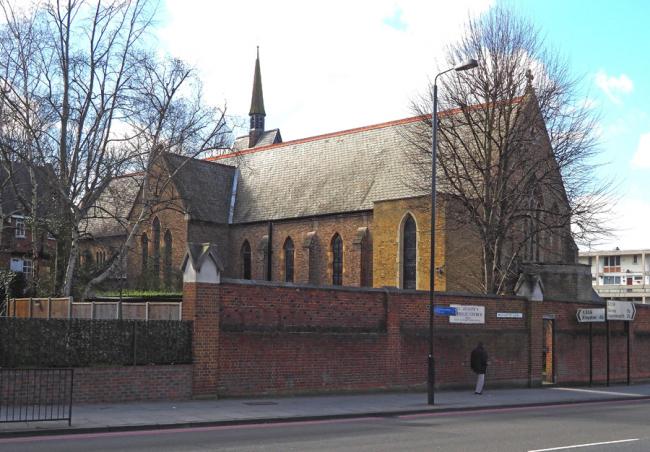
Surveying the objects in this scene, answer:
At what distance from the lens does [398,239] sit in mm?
37719

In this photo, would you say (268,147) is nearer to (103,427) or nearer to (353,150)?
(353,150)

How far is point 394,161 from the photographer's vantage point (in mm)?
42344

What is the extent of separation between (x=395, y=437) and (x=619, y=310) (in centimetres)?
1980

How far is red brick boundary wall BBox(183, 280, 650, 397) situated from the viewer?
63.6ft

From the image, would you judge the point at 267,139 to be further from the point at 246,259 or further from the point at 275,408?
the point at 275,408

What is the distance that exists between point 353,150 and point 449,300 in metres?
22.1

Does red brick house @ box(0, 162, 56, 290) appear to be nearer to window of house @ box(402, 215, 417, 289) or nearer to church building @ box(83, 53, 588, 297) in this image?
church building @ box(83, 53, 588, 297)

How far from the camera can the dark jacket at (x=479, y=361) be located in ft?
77.2

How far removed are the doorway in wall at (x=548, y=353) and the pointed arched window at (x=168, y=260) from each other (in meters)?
A: 23.0

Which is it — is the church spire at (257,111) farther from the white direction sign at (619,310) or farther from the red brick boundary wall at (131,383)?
the red brick boundary wall at (131,383)

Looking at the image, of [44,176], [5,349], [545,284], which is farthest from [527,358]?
[44,176]

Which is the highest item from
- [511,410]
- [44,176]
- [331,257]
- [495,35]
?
[495,35]

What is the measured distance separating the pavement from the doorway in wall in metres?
2.82

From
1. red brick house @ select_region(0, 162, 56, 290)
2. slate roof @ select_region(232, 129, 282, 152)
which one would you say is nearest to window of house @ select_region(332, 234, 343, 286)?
red brick house @ select_region(0, 162, 56, 290)
